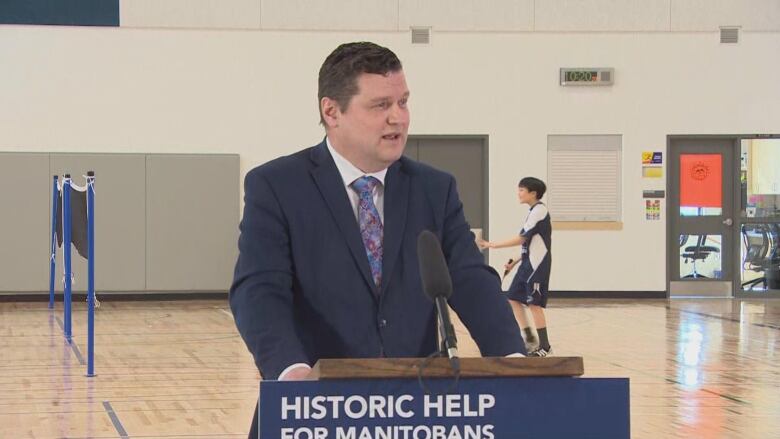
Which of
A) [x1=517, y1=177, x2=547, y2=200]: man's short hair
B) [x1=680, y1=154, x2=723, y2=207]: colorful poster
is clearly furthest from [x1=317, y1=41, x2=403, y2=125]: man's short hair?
[x1=680, y1=154, x2=723, y2=207]: colorful poster

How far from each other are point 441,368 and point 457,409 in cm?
11

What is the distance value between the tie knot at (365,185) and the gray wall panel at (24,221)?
16.8 m

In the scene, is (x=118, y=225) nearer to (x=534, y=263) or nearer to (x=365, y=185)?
(x=534, y=263)

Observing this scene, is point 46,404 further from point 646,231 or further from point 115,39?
point 646,231

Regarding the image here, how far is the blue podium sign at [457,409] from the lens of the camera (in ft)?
7.75

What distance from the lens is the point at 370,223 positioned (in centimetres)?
308

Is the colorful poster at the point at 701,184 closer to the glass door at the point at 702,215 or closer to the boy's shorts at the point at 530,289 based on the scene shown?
the glass door at the point at 702,215

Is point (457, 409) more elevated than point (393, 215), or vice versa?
point (393, 215)

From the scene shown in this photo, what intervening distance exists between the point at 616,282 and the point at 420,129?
13.8 feet

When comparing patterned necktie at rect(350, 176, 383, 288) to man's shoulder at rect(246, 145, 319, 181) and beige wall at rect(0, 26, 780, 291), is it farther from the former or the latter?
beige wall at rect(0, 26, 780, 291)

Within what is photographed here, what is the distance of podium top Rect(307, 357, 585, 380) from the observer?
2363mm

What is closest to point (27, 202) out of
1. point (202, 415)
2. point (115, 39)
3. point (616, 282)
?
point (115, 39)

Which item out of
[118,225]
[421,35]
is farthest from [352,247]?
[421,35]

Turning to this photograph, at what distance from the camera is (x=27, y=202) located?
19.1 metres
